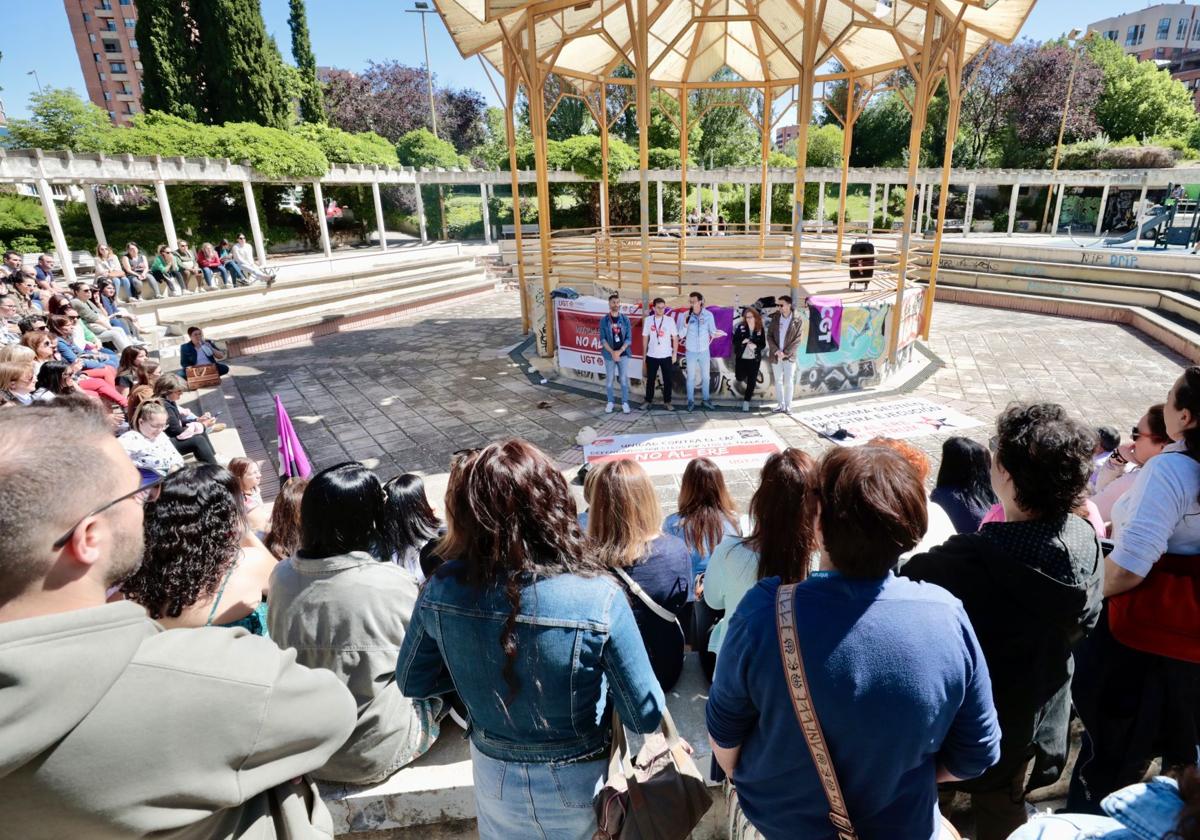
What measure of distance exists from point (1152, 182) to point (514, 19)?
25.0 meters

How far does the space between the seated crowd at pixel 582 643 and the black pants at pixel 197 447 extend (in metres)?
3.84

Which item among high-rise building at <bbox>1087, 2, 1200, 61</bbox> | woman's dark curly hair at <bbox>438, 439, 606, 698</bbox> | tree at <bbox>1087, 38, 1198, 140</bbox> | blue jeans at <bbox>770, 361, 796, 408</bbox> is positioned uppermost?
high-rise building at <bbox>1087, 2, 1200, 61</bbox>

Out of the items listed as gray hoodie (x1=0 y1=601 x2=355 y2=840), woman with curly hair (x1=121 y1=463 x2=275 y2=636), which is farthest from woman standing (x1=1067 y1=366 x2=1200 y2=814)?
woman with curly hair (x1=121 y1=463 x2=275 y2=636)

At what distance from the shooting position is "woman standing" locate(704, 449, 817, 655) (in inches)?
84.9

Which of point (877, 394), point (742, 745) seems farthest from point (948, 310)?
point (742, 745)

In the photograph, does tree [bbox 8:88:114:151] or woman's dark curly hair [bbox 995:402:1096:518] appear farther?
tree [bbox 8:88:114:151]

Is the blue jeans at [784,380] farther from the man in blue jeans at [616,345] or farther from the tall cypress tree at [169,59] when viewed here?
the tall cypress tree at [169,59]

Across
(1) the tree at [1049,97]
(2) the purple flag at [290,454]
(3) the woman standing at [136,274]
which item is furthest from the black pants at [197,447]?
(1) the tree at [1049,97]

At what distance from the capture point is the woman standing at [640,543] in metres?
2.50

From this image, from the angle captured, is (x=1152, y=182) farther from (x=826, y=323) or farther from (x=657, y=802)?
(x=657, y=802)

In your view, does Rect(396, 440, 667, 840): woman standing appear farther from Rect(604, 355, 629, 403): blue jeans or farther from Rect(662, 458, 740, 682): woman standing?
Rect(604, 355, 629, 403): blue jeans

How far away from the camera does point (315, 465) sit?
688cm

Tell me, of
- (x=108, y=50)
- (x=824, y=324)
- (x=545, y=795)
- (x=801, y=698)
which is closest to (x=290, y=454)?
(x=545, y=795)

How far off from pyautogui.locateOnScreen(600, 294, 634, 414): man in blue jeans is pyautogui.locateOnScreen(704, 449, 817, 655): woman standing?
6.11 meters
